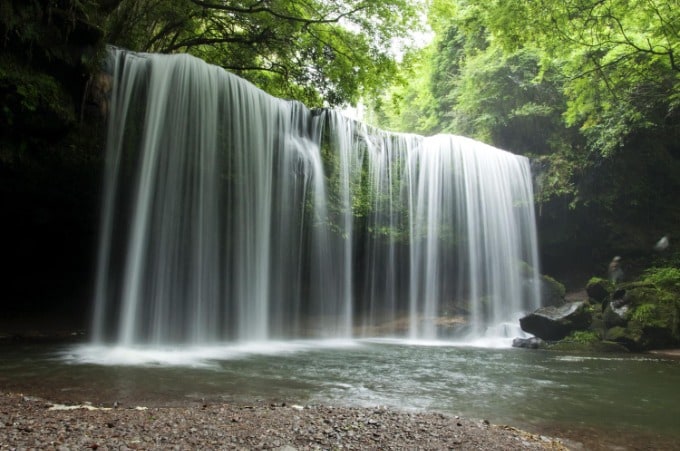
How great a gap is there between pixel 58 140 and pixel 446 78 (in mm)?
21378

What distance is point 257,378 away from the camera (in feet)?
19.4

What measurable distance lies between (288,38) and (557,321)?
11.7 m

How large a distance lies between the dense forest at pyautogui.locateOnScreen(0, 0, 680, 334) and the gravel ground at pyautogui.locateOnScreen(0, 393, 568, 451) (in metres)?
6.80

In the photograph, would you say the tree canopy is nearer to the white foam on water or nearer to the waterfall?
the waterfall

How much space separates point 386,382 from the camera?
6.12m

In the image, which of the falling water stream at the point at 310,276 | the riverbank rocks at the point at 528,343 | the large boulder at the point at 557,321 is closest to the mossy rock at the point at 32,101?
the falling water stream at the point at 310,276

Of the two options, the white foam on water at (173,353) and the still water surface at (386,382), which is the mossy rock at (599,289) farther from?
the white foam on water at (173,353)

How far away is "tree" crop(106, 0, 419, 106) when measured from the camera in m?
12.3

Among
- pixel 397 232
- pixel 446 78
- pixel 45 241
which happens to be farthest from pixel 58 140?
pixel 446 78

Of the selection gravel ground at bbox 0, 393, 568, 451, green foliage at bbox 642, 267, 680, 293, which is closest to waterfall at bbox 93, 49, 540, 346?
green foliage at bbox 642, 267, 680, 293

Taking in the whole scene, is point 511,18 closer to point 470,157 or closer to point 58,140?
point 470,157

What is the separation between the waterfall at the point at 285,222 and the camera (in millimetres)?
9836

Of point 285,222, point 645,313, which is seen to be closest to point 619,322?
point 645,313

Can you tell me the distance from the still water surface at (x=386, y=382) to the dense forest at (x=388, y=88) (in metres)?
3.14
